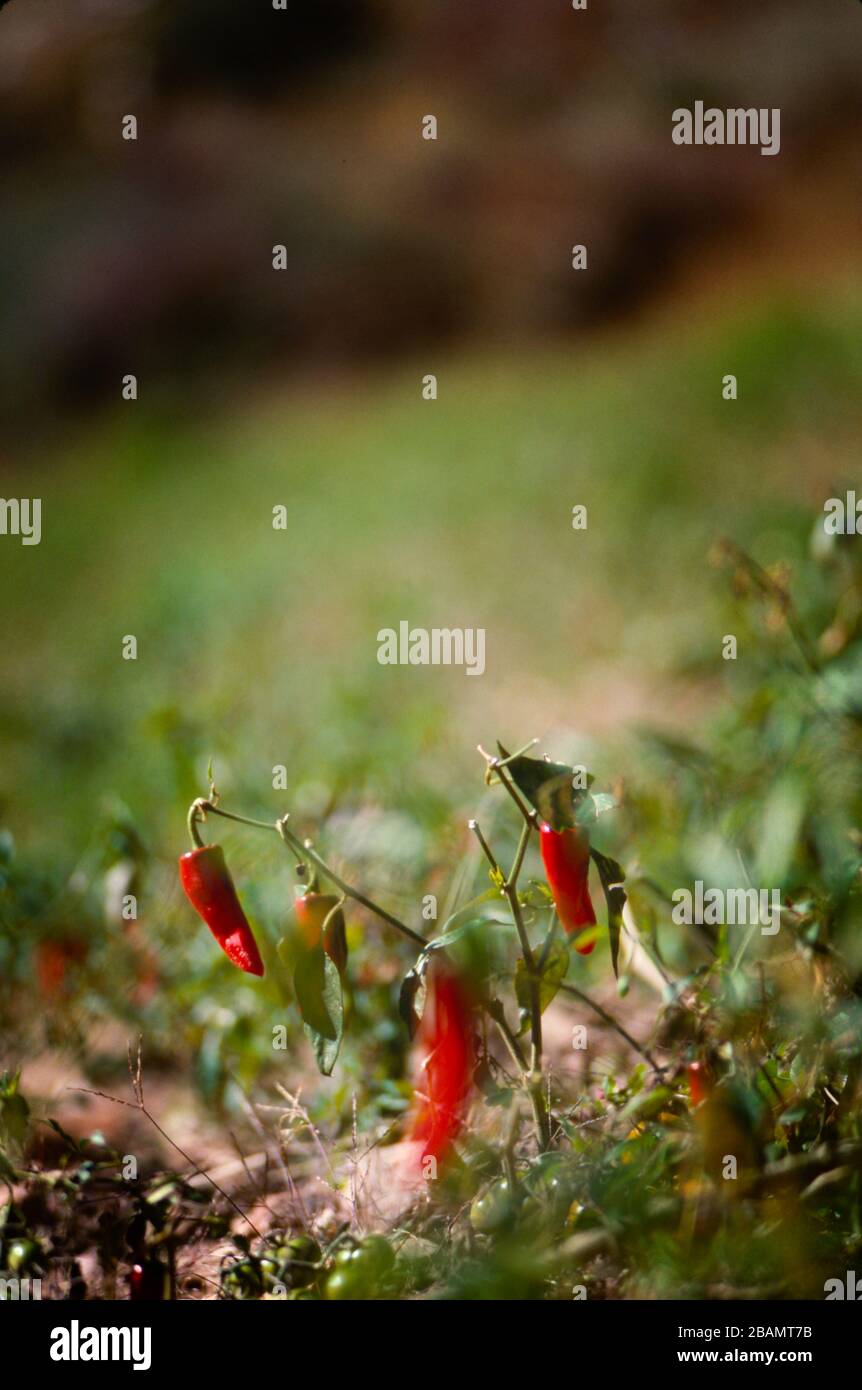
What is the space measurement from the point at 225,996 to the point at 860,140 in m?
5.78

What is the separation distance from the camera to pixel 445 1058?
128 cm

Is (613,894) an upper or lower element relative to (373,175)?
lower

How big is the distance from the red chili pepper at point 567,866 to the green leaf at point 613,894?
17 mm

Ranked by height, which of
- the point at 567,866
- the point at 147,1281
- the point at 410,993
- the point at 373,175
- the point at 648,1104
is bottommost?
the point at 147,1281

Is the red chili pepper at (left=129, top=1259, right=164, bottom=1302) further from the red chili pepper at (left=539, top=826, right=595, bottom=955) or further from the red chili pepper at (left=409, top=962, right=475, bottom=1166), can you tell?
the red chili pepper at (left=539, top=826, right=595, bottom=955)

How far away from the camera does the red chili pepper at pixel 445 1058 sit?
1.26 m

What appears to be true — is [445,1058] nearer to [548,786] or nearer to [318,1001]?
[318,1001]

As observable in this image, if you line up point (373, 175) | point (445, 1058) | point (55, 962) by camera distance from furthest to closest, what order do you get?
point (373, 175)
point (55, 962)
point (445, 1058)

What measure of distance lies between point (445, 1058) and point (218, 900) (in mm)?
276

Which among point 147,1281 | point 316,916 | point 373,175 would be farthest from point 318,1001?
point 373,175

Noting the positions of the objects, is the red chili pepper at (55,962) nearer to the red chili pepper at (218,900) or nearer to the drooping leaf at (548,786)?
the red chili pepper at (218,900)

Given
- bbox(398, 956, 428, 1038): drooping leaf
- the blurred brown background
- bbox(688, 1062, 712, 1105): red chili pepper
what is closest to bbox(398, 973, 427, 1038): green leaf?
bbox(398, 956, 428, 1038): drooping leaf

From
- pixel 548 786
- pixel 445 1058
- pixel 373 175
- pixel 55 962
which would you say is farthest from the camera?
pixel 373 175
